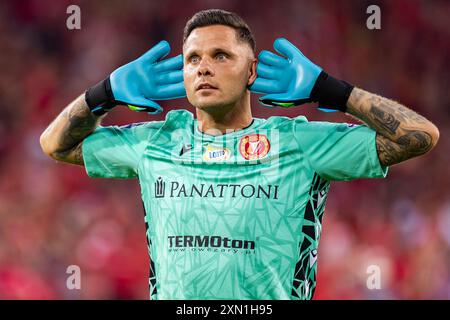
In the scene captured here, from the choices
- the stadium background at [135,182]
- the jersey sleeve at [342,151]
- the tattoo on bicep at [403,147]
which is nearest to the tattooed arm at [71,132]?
the jersey sleeve at [342,151]

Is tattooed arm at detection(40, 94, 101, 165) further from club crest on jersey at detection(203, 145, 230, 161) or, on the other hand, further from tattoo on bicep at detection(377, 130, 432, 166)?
tattoo on bicep at detection(377, 130, 432, 166)

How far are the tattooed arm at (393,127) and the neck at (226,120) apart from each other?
475 mm

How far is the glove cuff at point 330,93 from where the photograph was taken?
126 inches

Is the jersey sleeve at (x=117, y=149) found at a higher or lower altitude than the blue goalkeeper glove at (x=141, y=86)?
lower

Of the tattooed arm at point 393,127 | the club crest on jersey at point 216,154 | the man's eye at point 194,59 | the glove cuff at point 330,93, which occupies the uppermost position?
the man's eye at point 194,59

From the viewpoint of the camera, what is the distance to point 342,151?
10.4 ft

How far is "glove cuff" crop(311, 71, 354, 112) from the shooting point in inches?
126

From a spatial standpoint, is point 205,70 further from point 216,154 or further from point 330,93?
point 330,93

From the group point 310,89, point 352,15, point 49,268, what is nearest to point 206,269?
point 310,89

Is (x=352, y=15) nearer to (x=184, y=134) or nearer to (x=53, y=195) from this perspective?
(x=53, y=195)

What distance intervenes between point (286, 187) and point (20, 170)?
12.5 ft

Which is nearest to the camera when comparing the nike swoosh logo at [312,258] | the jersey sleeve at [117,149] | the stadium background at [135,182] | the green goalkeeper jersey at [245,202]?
the green goalkeeper jersey at [245,202]

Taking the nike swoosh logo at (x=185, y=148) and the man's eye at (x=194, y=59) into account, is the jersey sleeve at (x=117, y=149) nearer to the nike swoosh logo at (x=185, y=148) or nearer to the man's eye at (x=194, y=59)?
the nike swoosh logo at (x=185, y=148)

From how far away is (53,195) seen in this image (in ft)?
20.8
